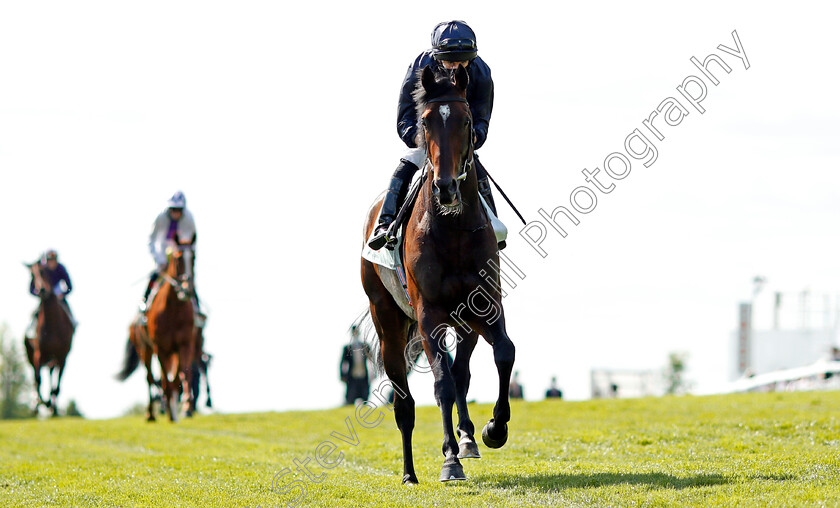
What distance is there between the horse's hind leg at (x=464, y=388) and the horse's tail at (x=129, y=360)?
19.3 meters

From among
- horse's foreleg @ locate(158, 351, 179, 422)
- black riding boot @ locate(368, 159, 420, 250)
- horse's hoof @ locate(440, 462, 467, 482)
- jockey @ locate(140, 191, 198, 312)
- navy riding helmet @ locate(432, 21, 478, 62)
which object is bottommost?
horse's hoof @ locate(440, 462, 467, 482)

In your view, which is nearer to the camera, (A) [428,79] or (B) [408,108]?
(A) [428,79]

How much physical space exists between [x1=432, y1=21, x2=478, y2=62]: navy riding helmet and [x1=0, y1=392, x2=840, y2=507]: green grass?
3.96m

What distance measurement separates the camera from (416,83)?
32.1 ft

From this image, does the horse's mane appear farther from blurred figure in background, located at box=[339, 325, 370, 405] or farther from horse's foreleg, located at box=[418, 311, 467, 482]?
blurred figure in background, located at box=[339, 325, 370, 405]

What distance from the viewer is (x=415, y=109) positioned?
990 cm

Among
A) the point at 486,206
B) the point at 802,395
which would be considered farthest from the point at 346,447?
the point at 802,395

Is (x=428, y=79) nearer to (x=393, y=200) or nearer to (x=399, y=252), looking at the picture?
(x=393, y=200)

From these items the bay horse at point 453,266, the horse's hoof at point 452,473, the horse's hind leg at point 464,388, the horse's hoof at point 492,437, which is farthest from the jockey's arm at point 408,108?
the horse's hoof at point 452,473

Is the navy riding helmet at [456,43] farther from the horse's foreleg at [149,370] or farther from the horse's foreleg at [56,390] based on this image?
the horse's foreleg at [56,390]

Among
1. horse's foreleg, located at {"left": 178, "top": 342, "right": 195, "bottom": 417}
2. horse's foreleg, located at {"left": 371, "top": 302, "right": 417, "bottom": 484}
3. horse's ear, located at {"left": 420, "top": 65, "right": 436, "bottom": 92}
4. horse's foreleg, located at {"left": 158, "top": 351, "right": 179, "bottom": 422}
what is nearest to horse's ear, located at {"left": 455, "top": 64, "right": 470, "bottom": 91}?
horse's ear, located at {"left": 420, "top": 65, "right": 436, "bottom": 92}

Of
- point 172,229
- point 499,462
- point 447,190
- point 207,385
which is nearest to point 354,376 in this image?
point 207,385

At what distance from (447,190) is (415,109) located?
74.0 inches

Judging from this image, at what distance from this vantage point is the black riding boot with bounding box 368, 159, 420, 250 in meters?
10.1
